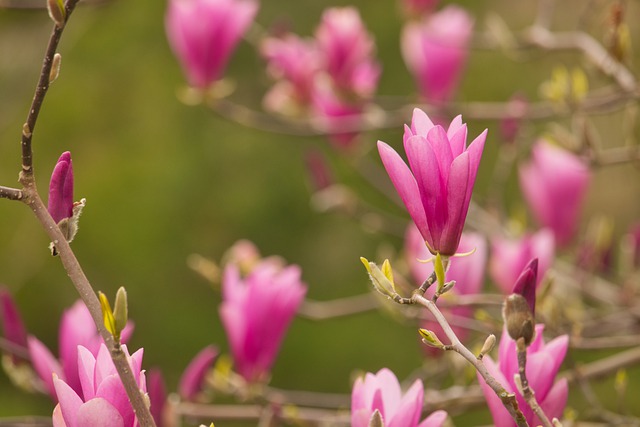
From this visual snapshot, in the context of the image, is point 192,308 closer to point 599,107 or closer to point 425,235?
point 599,107

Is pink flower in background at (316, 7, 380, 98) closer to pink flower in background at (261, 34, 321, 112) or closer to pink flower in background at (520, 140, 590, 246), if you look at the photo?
pink flower in background at (261, 34, 321, 112)

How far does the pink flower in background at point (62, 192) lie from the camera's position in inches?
22.8

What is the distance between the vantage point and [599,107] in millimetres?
1115

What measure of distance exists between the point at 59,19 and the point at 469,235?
2.46ft

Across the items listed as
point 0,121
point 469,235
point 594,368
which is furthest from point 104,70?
point 594,368

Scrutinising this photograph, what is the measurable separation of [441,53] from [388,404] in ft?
3.45

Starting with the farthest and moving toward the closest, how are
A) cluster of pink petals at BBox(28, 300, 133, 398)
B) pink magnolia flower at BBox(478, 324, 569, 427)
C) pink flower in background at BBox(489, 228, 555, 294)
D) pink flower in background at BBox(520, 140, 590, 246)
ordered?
pink flower in background at BBox(520, 140, 590, 246), pink flower in background at BBox(489, 228, 555, 294), cluster of pink petals at BBox(28, 300, 133, 398), pink magnolia flower at BBox(478, 324, 569, 427)

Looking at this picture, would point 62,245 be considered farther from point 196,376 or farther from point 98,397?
point 196,376

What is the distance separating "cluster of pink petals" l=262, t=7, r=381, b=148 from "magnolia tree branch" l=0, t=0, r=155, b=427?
93 centimetres

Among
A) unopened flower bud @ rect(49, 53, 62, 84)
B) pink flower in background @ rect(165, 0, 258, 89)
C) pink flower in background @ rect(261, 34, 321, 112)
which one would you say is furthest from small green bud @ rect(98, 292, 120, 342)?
pink flower in background @ rect(261, 34, 321, 112)

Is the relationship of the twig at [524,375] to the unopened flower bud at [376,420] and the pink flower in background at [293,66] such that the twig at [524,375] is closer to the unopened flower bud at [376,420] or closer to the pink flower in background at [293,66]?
the unopened flower bud at [376,420]

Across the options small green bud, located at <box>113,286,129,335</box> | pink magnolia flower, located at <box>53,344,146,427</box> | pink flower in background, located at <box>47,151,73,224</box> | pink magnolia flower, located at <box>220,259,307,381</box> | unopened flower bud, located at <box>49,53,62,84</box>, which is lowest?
pink magnolia flower, located at <box>220,259,307,381</box>

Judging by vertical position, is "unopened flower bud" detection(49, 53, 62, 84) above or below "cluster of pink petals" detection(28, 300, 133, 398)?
above

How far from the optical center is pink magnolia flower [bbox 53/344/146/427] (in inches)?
21.2
